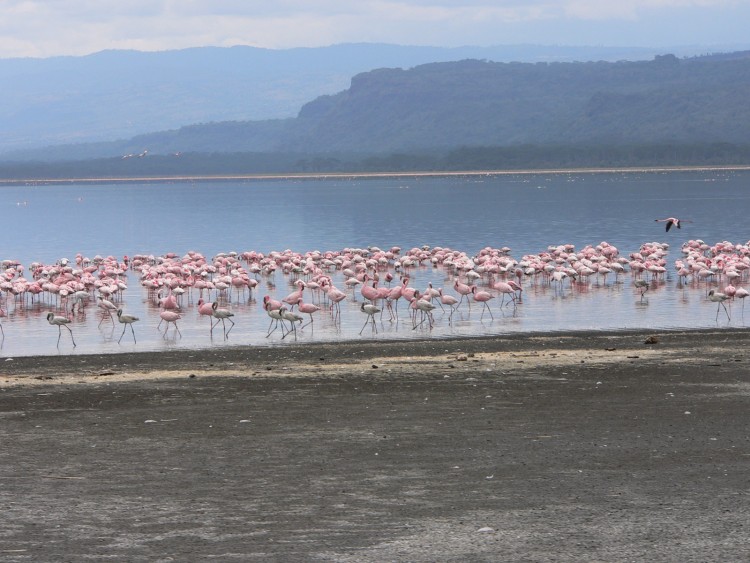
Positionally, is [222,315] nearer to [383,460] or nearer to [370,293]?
[370,293]

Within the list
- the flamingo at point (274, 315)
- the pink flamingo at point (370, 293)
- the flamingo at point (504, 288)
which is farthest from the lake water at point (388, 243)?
the pink flamingo at point (370, 293)

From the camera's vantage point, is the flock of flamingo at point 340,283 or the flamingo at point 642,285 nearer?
the flock of flamingo at point 340,283

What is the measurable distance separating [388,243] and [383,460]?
45236mm

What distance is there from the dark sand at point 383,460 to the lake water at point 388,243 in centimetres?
597

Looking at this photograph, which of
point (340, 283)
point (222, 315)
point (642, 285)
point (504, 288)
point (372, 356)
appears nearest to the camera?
point (372, 356)

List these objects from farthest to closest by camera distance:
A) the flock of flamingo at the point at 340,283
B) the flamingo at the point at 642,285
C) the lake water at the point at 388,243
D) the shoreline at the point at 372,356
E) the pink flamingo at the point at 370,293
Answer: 1. the flamingo at the point at 642,285
2. the pink flamingo at the point at 370,293
3. the flock of flamingo at the point at 340,283
4. the lake water at the point at 388,243
5. the shoreline at the point at 372,356

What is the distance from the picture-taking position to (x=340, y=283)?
119 feet

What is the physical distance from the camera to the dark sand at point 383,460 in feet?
30.3

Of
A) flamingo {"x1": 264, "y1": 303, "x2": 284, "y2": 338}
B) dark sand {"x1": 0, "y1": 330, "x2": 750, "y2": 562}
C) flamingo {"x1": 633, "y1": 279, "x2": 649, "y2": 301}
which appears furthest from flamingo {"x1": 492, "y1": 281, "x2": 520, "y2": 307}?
dark sand {"x1": 0, "y1": 330, "x2": 750, "y2": 562}

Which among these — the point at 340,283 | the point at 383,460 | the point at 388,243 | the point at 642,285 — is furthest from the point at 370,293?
the point at 388,243

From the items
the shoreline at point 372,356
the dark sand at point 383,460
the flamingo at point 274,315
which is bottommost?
the dark sand at point 383,460

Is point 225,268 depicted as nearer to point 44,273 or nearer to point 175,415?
point 44,273

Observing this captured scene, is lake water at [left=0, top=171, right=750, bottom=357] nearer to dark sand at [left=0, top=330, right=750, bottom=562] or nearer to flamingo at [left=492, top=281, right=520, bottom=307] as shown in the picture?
flamingo at [left=492, top=281, right=520, bottom=307]

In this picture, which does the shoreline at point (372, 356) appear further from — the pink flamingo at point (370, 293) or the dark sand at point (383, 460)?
the pink flamingo at point (370, 293)
